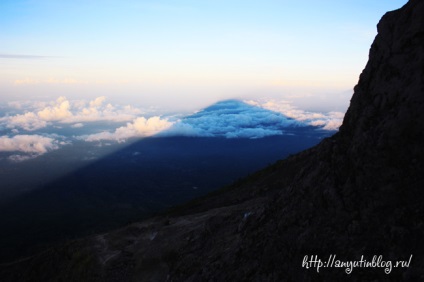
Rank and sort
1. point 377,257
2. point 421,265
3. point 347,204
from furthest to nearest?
point 347,204 < point 377,257 < point 421,265

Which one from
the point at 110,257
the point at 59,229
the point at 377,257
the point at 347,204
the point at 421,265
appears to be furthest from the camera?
the point at 59,229

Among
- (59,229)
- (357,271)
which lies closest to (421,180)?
(357,271)

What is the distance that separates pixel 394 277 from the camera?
1182 centimetres

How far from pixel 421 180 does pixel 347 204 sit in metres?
3.10

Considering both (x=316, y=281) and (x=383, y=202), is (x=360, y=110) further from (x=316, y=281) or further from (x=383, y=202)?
(x=316, y=281)

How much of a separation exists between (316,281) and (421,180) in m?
5.41

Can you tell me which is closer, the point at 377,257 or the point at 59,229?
the point at 377,257

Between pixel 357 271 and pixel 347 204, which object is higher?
pixel 347 204

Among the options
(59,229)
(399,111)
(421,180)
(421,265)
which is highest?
(399,111)

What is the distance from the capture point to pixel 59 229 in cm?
17988

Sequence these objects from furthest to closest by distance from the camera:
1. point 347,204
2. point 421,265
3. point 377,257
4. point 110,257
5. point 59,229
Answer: point 59,229 → point 110,257 → point 347,204 → point 377,257 → point 421,265

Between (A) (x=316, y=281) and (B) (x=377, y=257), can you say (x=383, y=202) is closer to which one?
(B) (x=377, y=257)

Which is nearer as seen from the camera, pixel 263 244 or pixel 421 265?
pixel 421 265

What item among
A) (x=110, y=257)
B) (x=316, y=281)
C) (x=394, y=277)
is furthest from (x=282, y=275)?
(x=110, y=257)
